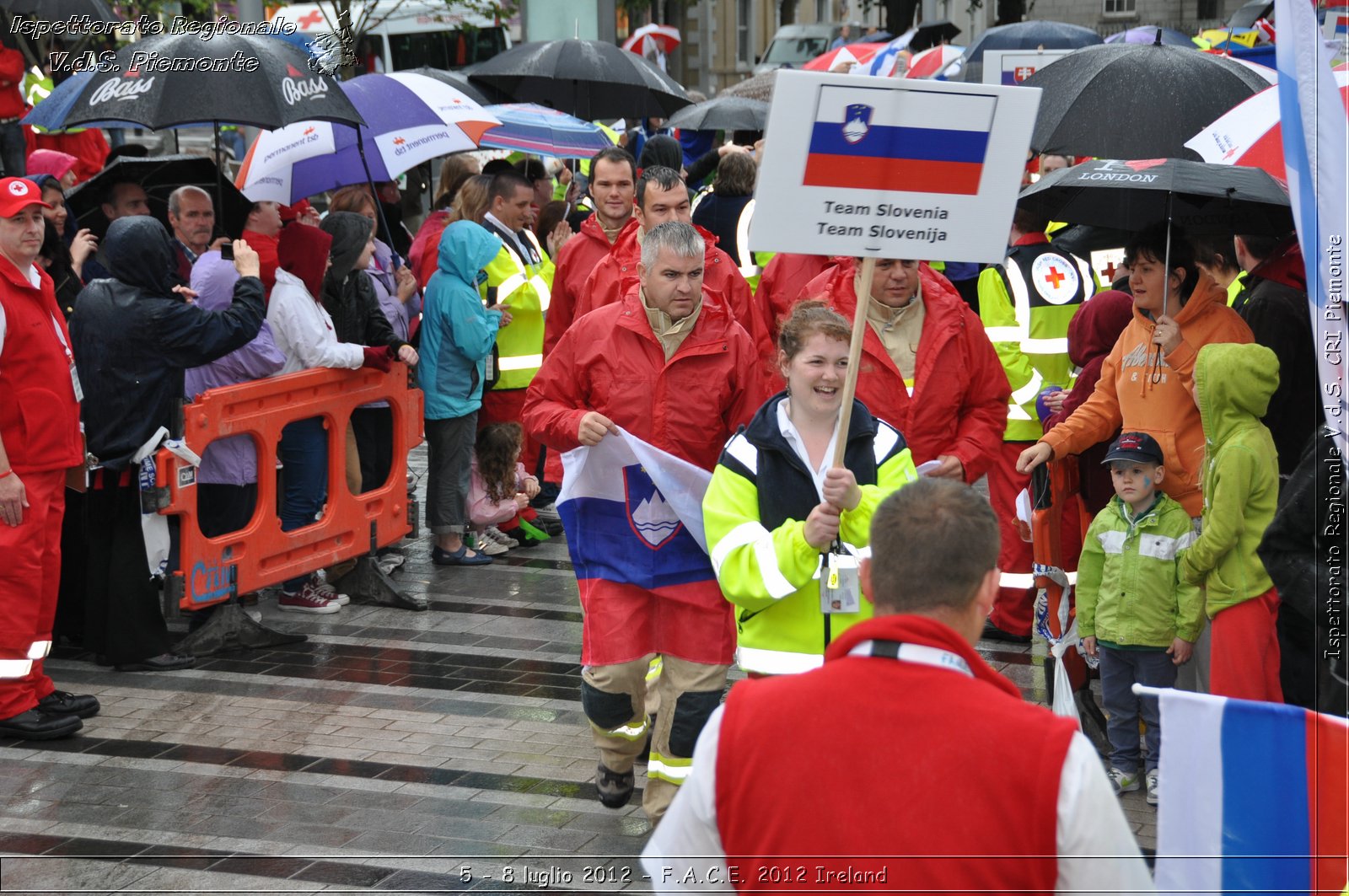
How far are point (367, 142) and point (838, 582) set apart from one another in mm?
6759

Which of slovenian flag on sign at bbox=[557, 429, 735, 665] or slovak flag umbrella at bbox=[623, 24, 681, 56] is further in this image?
slovak flag umbrella at bbox=[623, 24, 681, 56]

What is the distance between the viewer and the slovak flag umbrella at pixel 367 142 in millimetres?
9820

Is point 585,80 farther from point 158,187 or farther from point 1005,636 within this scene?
point 1005,636

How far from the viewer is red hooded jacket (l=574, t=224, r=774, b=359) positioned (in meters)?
7.02

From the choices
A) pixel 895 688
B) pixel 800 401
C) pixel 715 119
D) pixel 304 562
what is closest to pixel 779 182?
pixel 800 401

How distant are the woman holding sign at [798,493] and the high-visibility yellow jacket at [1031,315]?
137 inches

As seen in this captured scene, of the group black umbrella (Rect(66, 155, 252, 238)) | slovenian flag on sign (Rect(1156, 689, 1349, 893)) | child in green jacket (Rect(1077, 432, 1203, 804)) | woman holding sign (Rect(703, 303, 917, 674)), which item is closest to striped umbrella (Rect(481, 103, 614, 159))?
black umbrella (Rect(66, 155, 252, 238))

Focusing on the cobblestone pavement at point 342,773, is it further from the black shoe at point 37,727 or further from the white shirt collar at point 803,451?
the white shirt collar at point 803,451

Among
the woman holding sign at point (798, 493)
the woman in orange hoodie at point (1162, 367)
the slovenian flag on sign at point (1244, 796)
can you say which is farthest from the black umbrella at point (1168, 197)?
the slovenian flag on sign at point (1244, 796)

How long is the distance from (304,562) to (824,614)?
4.43 meters

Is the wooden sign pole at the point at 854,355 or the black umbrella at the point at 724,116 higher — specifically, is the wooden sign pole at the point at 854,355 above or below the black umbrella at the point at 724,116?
below

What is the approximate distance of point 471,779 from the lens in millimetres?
6117

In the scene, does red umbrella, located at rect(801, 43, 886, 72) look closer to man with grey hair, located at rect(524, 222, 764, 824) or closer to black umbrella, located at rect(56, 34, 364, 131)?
black umbrella, located at rect(56, 34, 364, 131)

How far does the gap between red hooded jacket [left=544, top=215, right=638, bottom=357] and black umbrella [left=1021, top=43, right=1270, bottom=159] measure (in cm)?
202
